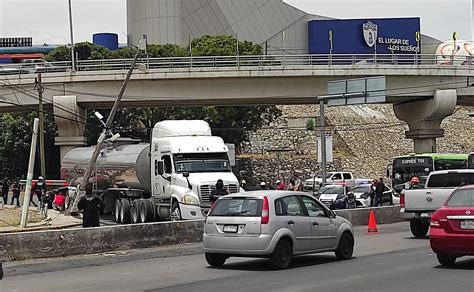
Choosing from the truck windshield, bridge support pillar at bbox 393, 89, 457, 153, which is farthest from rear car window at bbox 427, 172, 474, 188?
bridge support pillar at bbox 393, 89, 457, 153

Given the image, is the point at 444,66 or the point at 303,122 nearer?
the point at 444,66

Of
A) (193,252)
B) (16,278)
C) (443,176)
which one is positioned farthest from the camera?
(443,176)

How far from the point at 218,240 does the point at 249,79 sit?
35477 mm

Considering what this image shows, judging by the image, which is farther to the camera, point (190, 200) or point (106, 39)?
point (106, 39)

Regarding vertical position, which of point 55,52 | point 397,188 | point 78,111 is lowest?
point 397,188

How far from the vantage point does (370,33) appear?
112m

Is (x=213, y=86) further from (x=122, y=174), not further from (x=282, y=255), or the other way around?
(x=282, y=255)

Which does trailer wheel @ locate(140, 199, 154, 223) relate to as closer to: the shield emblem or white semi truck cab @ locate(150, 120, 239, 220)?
white semi truck cab @ locate(150, 120, 239, 220)

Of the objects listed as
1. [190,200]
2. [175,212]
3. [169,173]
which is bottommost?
[175,212]

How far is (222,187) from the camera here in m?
27.3

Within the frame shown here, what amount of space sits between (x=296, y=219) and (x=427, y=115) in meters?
39.9

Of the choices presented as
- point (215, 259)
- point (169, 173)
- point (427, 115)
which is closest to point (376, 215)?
point (169, 173)

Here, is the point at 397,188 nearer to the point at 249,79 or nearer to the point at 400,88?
the point at 400,88

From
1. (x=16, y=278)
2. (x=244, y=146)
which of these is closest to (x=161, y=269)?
(x=16, y=278)
